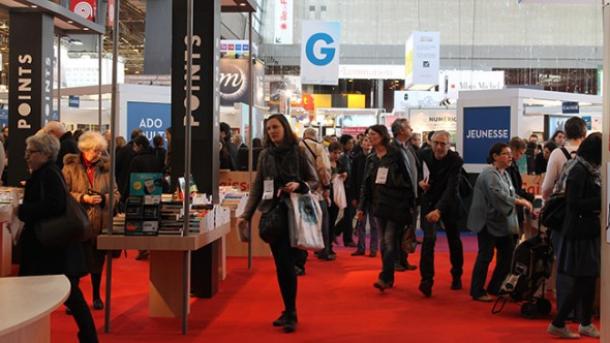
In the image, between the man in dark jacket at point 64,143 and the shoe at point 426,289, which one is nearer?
the shoe at point 426,289

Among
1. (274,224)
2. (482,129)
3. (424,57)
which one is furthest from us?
(424,57)

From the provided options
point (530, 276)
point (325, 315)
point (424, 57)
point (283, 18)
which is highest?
point (283, 18)

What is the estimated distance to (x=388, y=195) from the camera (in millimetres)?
6562

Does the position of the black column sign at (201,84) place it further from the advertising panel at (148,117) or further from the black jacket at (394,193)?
the advertising panel at (148,117)

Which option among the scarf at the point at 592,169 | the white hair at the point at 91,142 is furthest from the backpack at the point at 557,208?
the white hair at the point at 91,142

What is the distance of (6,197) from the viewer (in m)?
6.78

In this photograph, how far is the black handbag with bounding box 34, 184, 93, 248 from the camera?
4062 millimetres

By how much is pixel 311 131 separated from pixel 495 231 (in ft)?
10.4

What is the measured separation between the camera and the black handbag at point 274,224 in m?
5.16

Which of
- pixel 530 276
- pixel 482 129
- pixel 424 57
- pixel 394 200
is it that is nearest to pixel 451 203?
pixel 394 200

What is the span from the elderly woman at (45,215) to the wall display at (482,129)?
838 cm

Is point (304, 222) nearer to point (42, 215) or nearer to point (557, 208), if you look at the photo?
point (557, 208)

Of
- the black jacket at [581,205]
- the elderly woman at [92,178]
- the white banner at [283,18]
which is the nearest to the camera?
the black jacket at [581,205]

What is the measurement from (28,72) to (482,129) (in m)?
6.30
